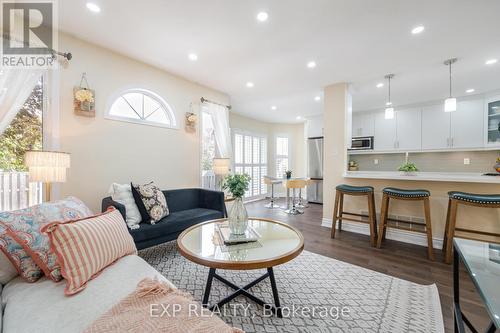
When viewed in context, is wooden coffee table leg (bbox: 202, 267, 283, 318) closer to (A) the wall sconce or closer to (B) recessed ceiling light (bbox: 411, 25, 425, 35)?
(A) the wall sconce

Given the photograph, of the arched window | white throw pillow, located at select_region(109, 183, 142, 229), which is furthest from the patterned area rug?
the arched window

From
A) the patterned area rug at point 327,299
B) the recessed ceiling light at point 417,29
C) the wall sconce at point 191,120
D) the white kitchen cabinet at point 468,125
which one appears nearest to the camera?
the patterned area rug at point 327,299

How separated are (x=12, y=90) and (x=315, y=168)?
228 inches

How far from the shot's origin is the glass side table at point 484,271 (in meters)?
0.80

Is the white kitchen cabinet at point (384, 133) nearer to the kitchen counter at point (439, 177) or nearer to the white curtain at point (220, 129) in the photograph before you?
the kitchen counter at point (439, 177)

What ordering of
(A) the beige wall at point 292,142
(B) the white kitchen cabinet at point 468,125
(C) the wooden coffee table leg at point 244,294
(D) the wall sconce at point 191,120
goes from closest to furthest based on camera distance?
1. (C) the wooden coffee table leg at point 244,294
2. (D) the wall sconce at point 191,120
3. (B) the white kitchen cabinet at point 468,125
4. (A) the beige wall at point 292,142

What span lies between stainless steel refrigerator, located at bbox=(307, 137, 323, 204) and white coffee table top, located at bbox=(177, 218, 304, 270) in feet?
13.4

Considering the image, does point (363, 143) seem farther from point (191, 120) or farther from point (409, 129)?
point (191, 120)

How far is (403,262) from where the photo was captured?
2326mm

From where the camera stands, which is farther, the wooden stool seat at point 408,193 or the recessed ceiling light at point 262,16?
the wooden stool seat at point 408,193

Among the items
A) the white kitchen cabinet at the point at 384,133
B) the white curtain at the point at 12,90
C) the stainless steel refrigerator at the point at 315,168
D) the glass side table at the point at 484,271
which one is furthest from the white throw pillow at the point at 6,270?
the white kitchen cabinet at the point at 384,133

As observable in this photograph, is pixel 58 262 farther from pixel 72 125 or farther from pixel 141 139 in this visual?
pixel 141 139

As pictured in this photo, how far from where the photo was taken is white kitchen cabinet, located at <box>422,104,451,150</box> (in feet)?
13.6

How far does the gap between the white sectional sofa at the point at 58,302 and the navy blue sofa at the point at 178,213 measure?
0.98 metres
